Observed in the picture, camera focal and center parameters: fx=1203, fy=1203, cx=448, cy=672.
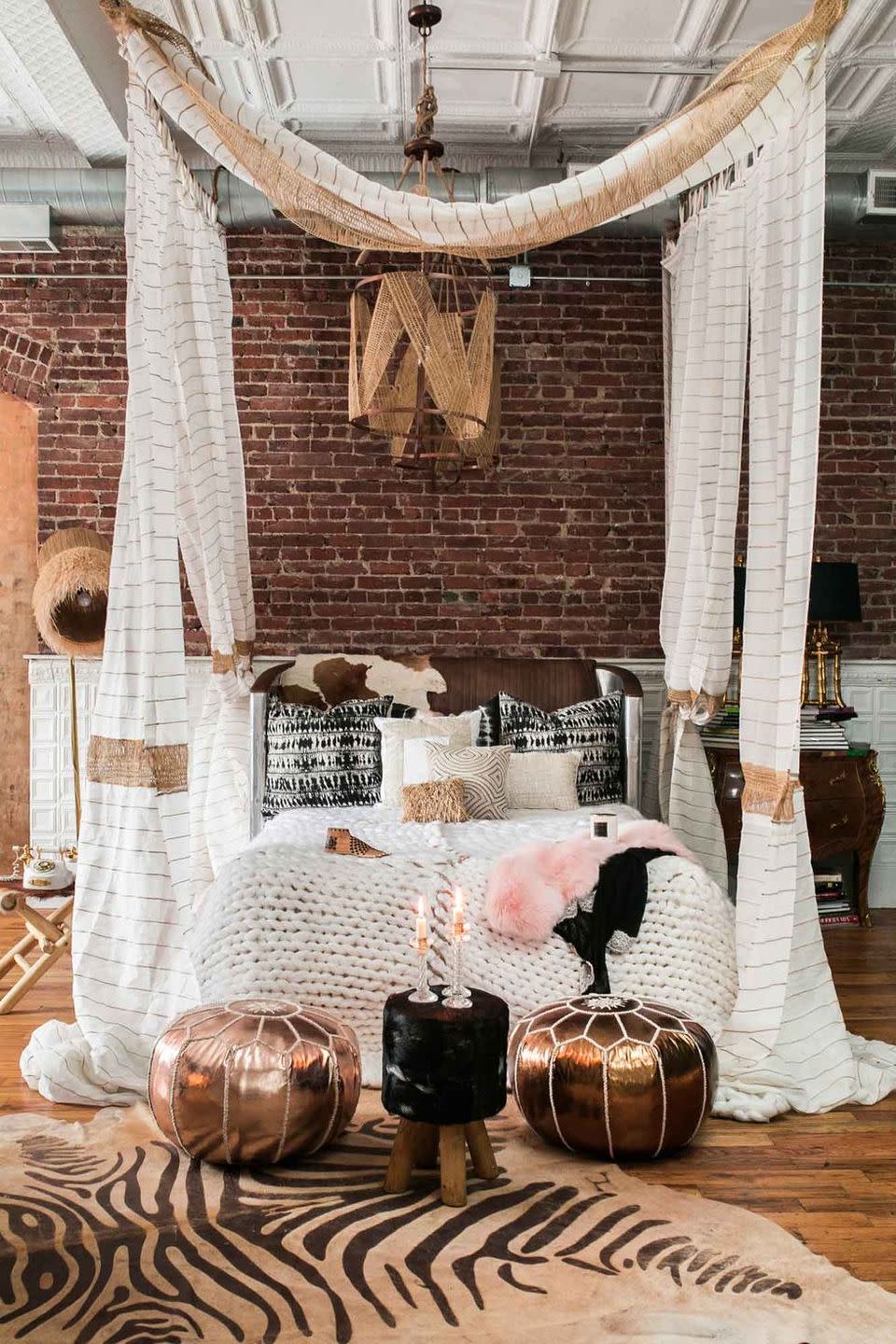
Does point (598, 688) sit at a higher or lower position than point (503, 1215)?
higher

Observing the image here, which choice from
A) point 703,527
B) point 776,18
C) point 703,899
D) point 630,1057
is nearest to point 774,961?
point 703,899

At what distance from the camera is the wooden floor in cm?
266

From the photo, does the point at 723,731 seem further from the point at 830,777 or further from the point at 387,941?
the point at 387,941

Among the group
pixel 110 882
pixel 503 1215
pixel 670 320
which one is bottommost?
pixel 503 1215

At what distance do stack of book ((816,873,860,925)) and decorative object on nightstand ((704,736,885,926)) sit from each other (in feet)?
0.68

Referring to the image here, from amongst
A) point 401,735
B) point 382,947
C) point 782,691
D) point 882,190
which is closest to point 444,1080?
point 382,947

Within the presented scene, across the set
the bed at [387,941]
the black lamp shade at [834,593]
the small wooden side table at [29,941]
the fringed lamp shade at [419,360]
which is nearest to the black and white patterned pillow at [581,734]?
the black lamp shade at [834,593]

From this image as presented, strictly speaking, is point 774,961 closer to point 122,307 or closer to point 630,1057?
point 630,1057

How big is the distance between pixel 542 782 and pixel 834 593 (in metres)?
1.72

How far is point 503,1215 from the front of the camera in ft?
8.96

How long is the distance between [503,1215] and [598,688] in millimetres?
A: 3484

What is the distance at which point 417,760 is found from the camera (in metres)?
5.16

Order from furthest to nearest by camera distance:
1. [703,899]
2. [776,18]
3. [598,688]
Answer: [598,688]
[776,18]
[703,899]

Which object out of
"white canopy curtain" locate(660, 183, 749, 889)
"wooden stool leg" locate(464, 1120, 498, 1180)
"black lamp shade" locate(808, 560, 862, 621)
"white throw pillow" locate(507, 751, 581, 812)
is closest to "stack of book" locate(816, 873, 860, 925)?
"white canopy curtain" locate(660, 183, 749, 889)
